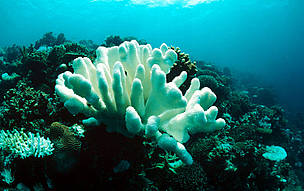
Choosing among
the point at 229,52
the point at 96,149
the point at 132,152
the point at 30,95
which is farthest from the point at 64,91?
the point at 229,52

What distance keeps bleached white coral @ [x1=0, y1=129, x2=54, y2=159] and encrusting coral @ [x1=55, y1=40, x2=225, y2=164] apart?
0.66 m

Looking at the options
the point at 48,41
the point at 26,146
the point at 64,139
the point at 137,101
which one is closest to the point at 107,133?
the point at 64,139

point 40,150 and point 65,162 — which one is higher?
point 40,150

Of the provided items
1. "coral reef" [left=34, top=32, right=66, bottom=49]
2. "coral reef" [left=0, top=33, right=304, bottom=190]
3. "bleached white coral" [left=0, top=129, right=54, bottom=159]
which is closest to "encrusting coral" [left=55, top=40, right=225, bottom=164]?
"coral reef" [left=0, top=33, right=304, bottom=190]

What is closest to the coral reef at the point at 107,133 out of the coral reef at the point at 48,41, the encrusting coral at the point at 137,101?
the encrusting coral at the point at 137,101

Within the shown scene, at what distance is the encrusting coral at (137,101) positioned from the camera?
5.74 ft

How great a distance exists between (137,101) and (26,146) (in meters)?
1.69

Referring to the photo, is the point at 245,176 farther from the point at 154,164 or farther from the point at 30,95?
the point at 30,95

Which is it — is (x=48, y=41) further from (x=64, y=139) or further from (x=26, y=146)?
(x=64, y=139)

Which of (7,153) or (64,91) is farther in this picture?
(7,153)

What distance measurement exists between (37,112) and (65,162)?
5.30 feet

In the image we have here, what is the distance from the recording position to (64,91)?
204 cm

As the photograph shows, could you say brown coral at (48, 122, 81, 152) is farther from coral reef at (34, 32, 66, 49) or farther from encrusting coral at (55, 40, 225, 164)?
coral reef at (34, 32, 66, 49)

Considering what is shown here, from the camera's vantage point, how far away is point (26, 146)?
7.57 feet
